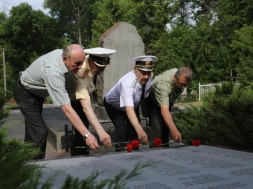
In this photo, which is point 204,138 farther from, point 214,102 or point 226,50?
point 226,50

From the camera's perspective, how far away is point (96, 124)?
3.51 metres

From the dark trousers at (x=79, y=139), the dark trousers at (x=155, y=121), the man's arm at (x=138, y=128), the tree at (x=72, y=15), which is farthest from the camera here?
the tree at (x=72, y=15)

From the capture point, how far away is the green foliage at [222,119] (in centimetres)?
466

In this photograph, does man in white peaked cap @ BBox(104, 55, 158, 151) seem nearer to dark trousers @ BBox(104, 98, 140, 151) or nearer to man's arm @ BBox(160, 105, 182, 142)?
dark trousers @ BBox(104, 98, 140, 151)

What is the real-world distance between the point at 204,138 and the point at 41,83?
232cm

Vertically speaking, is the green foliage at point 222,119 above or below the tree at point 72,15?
below

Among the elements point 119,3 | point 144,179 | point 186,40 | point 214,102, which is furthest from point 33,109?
point 119,3

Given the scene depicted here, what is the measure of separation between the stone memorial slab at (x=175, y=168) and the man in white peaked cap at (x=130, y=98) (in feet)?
1.24

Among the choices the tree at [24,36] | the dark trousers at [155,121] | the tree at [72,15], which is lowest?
the dark trousers at [155,121]

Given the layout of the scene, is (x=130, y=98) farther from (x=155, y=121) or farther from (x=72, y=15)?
(x=72, y=15)

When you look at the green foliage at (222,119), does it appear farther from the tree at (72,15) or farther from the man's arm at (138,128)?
the tree at (72,15)

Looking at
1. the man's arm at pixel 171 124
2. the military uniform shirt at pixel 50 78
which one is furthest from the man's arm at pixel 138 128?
the military uniform shirt at pixel 50 78

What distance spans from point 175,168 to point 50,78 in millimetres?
1221

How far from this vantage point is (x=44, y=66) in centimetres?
351
